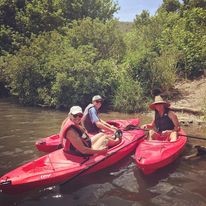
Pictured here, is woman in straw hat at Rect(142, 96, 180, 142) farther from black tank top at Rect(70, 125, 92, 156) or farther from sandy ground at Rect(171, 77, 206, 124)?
sandy ground at Rect(171, 77, 206, 124)

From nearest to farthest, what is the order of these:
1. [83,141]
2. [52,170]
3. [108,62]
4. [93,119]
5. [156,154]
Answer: [52,170], [83,141], [156,154], [93,119], [108,62]

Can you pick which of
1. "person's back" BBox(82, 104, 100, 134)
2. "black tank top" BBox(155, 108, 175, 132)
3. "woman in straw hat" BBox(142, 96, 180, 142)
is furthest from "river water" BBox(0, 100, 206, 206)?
"person's back" BBox(82, 104, 100, 134)

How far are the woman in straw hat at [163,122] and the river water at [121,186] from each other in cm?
76

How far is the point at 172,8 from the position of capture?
30.1 m

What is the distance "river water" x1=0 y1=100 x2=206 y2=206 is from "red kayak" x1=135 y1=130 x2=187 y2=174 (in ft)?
0.95

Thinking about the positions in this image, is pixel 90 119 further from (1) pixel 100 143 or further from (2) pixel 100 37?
(2) pixel 100 37

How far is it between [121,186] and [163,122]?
8.32ft

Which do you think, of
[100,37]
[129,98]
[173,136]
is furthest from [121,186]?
[100,37]

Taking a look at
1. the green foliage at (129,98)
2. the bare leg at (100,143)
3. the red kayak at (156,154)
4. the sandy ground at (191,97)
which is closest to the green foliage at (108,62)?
the green foliage at (129,98)

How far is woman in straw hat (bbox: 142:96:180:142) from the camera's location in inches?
367

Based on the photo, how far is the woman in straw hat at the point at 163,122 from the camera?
932 cm

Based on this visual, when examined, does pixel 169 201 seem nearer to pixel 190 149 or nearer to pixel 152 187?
pixel 152 187

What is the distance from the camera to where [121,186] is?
7.61 meters

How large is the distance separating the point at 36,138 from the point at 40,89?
6773 millimetres
